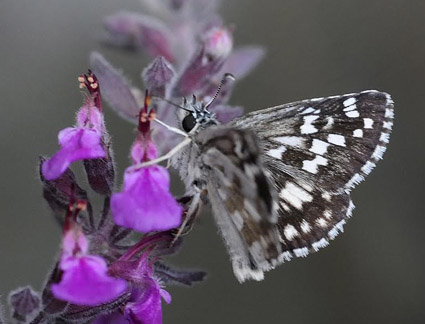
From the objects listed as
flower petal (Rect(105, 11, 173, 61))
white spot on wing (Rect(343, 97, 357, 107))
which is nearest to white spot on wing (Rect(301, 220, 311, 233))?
white spot on wing (Rect(343, 97, 357, 107))

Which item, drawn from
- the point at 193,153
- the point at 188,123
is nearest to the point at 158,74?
the point at 188,123

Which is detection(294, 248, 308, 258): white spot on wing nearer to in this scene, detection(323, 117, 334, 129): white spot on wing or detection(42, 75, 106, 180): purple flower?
detection(323, 117, 334, 129): white spot on wing

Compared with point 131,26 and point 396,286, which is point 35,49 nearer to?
point 131,26

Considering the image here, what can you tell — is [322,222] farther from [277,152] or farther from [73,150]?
[73,150]

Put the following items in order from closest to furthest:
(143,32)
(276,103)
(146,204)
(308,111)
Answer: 1. (146,204)
2. (308,111)
3. (143,32)
4. (276,103)

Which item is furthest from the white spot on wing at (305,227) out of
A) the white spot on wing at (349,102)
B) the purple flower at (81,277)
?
the purple flower at (81,277)

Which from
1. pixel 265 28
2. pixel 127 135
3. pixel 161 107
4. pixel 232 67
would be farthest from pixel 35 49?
pixel 161 107
